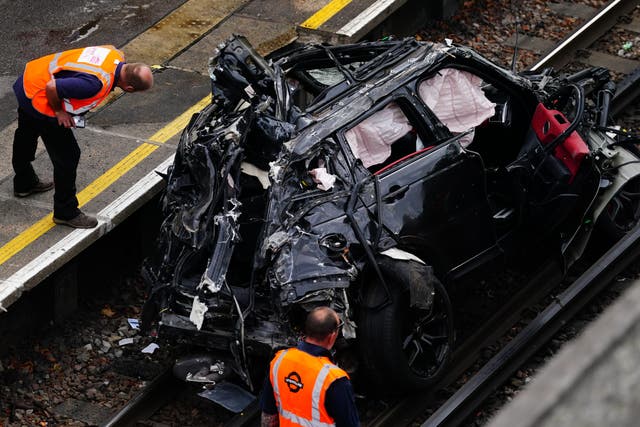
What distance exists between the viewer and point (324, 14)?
38.2ft

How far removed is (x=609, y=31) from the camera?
12.1m

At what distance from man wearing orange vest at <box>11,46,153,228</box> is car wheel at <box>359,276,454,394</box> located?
104 inches

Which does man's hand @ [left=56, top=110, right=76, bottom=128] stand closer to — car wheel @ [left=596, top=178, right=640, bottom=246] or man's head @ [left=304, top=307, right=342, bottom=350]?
man's head @ [left=304, top=307, right=342, bottom=350]

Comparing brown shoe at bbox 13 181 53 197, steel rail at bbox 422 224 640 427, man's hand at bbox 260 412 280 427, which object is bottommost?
steel rail at bbox 422 224 640 427

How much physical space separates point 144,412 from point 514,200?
3228mm

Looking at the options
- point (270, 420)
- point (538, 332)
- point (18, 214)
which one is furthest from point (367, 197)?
point (18, 214)

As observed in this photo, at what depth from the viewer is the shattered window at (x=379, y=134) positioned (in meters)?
7.14

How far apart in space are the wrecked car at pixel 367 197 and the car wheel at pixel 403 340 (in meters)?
0.01

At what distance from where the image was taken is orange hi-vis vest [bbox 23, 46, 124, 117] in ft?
25.1

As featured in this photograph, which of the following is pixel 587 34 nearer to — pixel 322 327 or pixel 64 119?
pixel 64 119

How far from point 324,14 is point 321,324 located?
24.6 ft

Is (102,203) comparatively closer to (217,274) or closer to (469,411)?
(217,274)

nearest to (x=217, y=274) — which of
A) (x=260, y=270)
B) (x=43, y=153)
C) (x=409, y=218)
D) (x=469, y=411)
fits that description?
(x=260, y=270)

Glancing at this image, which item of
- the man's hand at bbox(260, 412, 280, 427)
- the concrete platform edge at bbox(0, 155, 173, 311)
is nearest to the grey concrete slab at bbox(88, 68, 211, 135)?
the concrete platform edge at bbox(0, 155, 173, 311)
